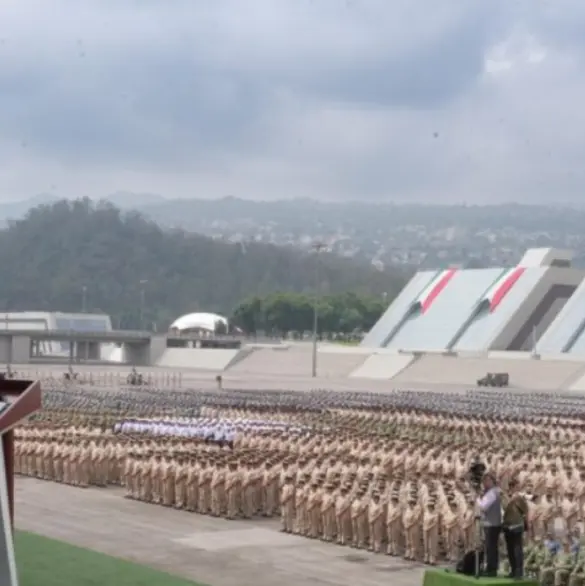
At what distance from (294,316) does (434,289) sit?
159 ft

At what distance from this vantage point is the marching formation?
16.3m

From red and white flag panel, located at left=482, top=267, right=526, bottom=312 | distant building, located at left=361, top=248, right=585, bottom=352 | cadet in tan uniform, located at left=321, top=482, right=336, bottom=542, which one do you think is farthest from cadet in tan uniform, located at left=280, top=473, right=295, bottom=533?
red and white flag panel, located at left=482, top=267, right=526, bottom=312

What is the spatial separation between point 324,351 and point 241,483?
73299mm

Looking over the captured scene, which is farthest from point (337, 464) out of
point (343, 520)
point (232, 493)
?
point (343, 520)

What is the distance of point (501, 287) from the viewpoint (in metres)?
94.2

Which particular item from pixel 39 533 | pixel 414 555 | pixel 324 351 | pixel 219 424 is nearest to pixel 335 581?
pixel 414 555

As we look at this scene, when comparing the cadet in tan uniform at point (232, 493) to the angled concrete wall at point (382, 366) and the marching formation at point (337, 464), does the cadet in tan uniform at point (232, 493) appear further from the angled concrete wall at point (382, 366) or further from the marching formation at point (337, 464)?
the angled concrete wall at point (382, 366)

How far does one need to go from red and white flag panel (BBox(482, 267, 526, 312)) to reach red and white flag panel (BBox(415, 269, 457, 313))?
5.86 meters

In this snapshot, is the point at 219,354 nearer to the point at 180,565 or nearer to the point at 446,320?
the point at 446,320

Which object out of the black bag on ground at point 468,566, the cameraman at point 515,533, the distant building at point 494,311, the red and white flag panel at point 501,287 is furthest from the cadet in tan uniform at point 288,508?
the red and white flag panel at point 501,287

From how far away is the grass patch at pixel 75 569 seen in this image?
45.6 feet

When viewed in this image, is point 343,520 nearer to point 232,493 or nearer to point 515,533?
point 232,493

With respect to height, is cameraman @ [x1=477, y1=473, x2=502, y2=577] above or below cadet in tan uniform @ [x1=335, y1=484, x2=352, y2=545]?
above

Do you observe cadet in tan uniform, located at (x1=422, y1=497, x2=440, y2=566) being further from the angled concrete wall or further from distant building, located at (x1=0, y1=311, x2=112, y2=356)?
distant building, located at (x1=0, y1=311, x2=112, y2=356)
